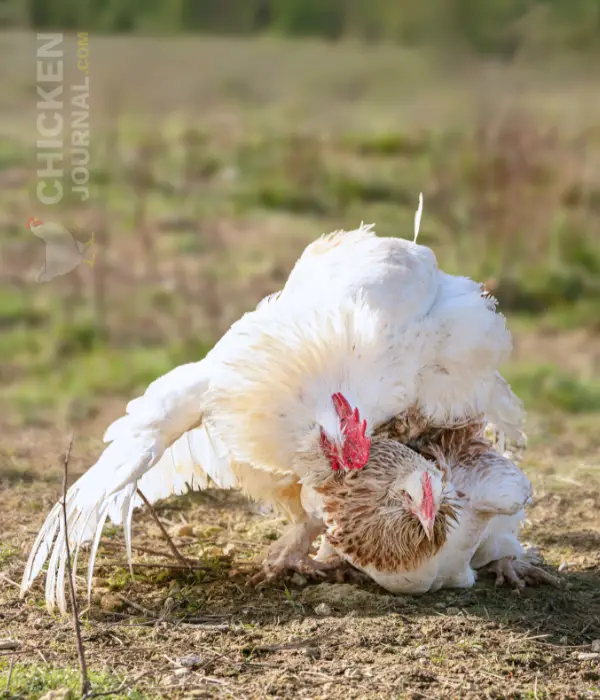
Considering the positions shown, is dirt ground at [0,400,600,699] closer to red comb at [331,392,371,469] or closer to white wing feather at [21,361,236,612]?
white wing feather at [21,361,236,612]

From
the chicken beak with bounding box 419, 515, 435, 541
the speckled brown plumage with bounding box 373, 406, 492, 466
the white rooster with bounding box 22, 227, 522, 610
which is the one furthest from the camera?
the speckled brown plumage with bounding box 373, 406, 492, 466

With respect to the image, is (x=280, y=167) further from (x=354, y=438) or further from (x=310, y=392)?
(x=354, y=438)

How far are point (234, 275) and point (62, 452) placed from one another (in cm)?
362

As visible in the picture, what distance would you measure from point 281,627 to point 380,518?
53 centimetres

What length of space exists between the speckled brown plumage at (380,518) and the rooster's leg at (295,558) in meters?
0.32

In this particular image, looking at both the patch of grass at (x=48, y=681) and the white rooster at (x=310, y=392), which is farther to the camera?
the white rooster at (x=310, y=392)

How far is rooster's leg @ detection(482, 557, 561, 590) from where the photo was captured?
12.9 ft

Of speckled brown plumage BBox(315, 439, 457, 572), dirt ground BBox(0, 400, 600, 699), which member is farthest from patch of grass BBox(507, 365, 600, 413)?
speckled brown plumage BBox(315, 439, 457, 572)

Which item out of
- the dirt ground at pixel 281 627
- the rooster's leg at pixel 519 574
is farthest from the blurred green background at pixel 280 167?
the rooster's leg at pixel 519 574

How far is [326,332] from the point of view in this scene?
3775 millimetres

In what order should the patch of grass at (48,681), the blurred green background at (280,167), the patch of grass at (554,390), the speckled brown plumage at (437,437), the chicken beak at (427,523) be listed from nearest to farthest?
the patch of grass at (48,681)
the chicken beak at (427,523)
the speckled brown plumage at (437,437)
the patch of grass at (554,390)
the blurred green background at (280,167)

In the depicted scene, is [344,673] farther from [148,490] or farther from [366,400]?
[148,490]

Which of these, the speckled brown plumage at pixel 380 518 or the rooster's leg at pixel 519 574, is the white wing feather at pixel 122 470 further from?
the rooster's leg at pixel 519 574

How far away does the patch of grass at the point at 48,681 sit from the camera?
2.86 metres
